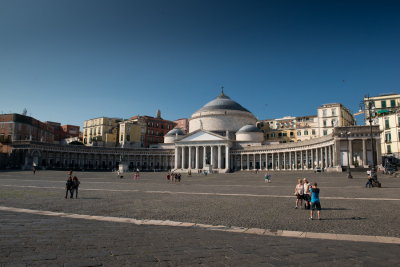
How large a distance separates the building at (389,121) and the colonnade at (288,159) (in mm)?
11581

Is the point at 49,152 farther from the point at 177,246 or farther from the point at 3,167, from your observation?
the point at 177,246

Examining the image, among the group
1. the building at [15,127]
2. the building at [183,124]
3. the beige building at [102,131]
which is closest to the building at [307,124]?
the building at [183,124]

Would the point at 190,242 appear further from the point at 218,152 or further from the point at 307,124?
the point at 307,124

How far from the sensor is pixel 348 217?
1243cm

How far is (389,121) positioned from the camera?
6381cm

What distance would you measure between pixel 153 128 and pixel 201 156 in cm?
3165

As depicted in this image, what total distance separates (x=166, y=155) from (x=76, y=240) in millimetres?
95574

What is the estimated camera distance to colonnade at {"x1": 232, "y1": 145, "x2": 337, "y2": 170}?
62.2 m

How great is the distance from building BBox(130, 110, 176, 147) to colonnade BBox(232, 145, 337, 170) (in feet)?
124

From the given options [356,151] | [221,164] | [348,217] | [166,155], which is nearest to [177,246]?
[348,217]

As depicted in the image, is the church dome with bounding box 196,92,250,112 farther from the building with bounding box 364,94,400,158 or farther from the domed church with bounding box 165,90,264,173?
the building with bounding box 364,94,400,158

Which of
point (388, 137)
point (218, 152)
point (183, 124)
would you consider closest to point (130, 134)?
point (218, 152)

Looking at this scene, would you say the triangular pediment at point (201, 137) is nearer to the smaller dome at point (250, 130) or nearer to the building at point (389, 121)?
the smaller dome at point (250, 130)

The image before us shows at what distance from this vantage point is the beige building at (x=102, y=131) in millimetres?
107312
